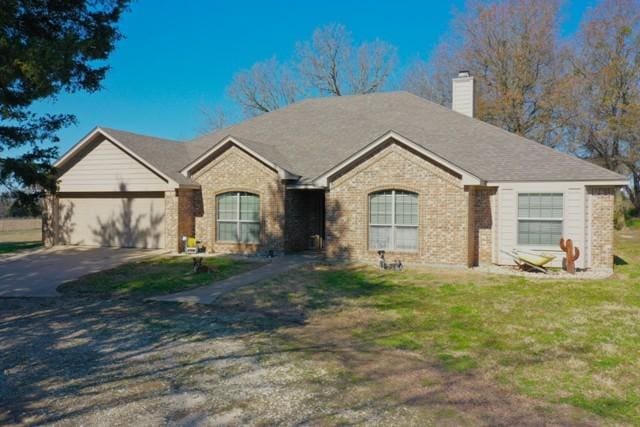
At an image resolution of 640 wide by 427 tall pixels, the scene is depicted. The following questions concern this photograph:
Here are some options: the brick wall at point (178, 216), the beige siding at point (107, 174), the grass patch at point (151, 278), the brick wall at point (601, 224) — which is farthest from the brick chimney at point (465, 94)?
the beige siding at point (107, 174)

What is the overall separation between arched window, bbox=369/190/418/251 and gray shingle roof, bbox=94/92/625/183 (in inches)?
84.2

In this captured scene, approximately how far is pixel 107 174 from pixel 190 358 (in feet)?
50.1

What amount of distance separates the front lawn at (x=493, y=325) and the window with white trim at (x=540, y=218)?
90.0 inches

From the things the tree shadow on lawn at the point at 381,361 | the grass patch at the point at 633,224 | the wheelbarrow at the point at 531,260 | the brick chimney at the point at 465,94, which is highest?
the brick chimney at the point at 465,94

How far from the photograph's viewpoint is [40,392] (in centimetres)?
571

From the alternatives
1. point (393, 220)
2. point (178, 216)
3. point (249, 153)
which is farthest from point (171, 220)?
point (393, 220)

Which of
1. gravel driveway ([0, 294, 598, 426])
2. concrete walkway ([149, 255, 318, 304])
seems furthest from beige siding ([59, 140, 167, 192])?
gravel driveway ([0, 294, 598, 426])

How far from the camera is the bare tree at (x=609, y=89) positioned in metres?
36.1

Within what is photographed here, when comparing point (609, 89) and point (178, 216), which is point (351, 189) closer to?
point (178, 216)

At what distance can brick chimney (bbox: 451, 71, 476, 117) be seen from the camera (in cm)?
2279

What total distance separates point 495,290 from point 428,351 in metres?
5.23

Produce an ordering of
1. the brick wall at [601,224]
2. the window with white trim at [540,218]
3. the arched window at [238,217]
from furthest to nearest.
Answer: the arched window at [238,217]
the window with white trim at [540,218]
the brick wall at [601,224]

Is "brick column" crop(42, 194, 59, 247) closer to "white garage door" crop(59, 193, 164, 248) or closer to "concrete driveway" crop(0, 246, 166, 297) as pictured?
"white garage door" crop(59, 193, 164, 248)

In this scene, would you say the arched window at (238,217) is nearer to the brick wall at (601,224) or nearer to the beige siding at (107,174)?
the beige siding at (107,174)
